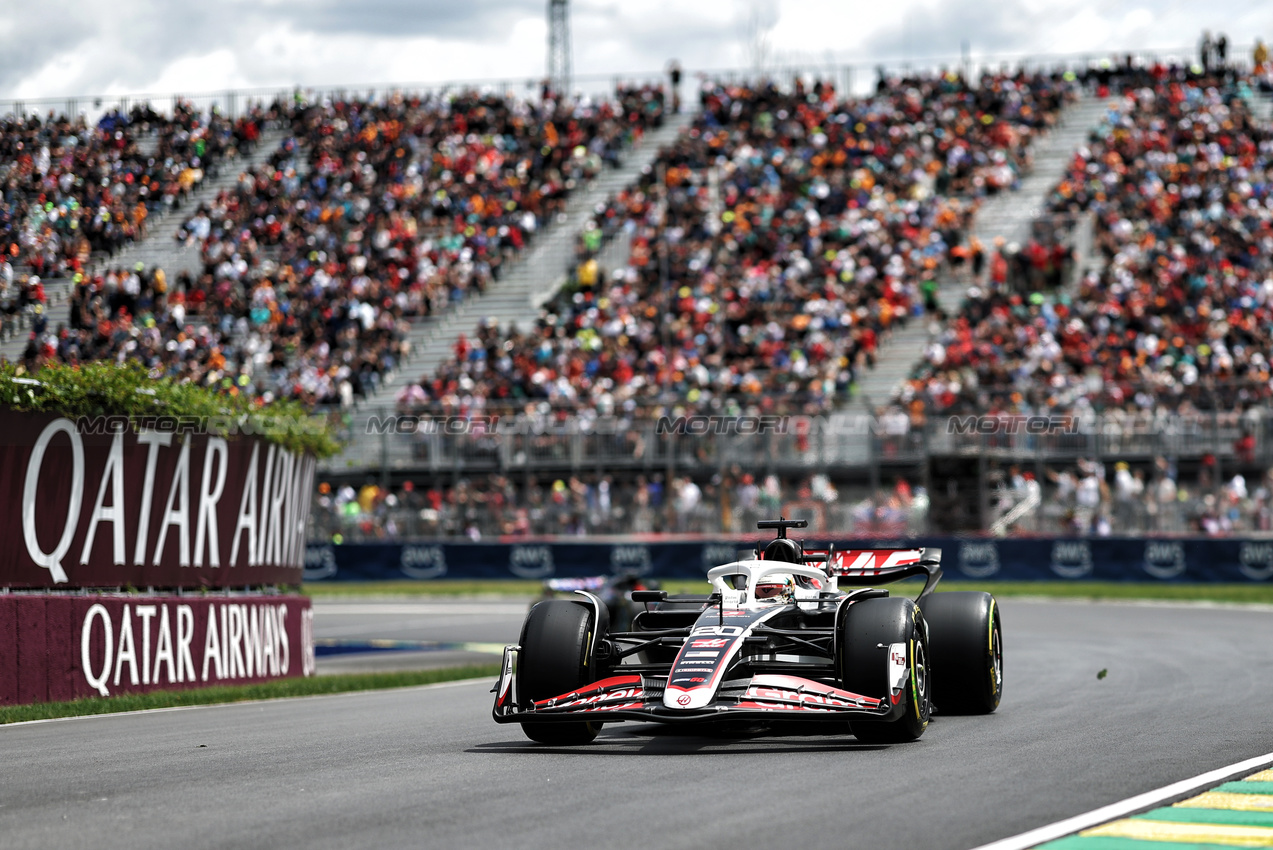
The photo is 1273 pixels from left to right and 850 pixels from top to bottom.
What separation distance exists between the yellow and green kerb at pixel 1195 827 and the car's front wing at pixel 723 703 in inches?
83.7

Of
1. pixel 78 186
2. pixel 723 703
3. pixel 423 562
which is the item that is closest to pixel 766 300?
pixel 423 562

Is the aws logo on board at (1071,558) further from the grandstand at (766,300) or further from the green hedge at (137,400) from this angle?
the green hedge at (137,400)

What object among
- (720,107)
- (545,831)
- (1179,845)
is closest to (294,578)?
(545,831)

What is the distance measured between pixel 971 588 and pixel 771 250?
A: 10425 mm

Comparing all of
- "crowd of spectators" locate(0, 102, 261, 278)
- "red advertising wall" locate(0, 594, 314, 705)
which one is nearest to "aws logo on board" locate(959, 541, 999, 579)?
"crowd of spectators" locate(0, 102, 261, 278)

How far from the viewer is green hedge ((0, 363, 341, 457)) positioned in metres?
13.4

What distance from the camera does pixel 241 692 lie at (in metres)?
14.9

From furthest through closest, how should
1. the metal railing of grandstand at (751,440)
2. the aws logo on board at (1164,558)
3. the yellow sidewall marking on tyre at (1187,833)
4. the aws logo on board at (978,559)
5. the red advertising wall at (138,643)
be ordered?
the aws logo on board at (978,559) → the aws logo on board at (1164,558) → the metal railing of grandstand at (751,440) → the red advertising wall at (138,643) → the yellow sidewall marking on tyre at (1187,833)

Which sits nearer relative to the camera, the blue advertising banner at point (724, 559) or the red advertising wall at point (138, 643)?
the red advertising wall at point (138, 643)

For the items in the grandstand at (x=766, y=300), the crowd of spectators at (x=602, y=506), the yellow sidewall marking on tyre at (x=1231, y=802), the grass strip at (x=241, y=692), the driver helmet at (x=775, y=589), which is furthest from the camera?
the crowd of spectators at (x=602, y=506)

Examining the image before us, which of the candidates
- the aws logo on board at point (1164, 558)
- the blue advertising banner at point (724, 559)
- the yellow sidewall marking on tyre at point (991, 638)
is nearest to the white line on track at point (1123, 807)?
the yellow sidewall marking on tyre at point (991, 638)

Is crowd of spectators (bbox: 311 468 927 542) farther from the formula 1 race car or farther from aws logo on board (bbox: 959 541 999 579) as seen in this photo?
the formula 1 race car

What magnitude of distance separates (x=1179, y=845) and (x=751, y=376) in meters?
28.4

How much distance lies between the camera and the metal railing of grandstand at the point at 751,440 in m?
30.1
